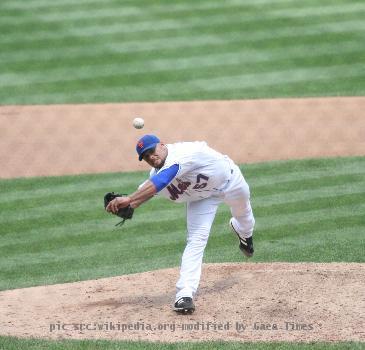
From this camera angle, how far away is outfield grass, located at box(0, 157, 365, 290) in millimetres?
8992

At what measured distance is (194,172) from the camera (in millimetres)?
7238

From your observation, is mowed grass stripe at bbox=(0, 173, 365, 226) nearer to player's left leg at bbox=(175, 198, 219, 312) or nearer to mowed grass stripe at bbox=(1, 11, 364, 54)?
player's left leg at bbox=(175, 198, 219, 312)

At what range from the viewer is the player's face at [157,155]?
7.12 metres

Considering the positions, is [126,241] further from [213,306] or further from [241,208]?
[213,306]

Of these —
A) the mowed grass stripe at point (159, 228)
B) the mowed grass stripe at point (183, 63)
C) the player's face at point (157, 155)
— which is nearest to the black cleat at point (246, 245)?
the mowed grass stripe at point (159, 228)

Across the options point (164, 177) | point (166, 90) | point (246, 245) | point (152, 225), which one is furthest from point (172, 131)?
point (164, 177)

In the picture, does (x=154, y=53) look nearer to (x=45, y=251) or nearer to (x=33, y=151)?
(x=33, y=151)

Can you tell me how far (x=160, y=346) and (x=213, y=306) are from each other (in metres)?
1.06

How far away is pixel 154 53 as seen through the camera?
1600 centimetres

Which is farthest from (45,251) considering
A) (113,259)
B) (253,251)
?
(253,251)

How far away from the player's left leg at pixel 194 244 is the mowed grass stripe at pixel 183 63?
8047 millimetres

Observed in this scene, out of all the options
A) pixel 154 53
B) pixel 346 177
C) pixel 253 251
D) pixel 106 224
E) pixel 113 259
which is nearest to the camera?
pixel 253 251

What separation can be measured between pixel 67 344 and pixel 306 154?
6791 mm

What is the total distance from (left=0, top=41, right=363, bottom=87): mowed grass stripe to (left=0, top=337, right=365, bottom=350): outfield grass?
9264 millimetres
